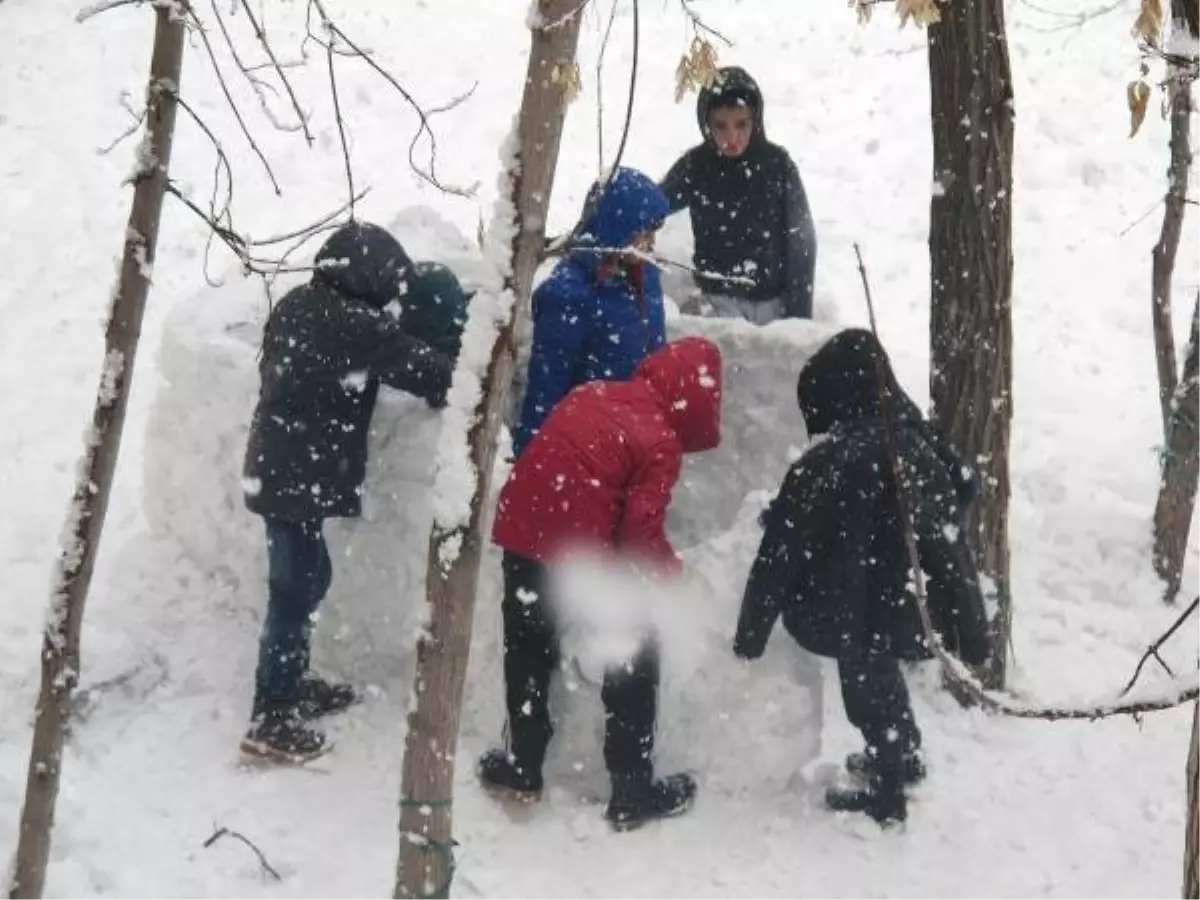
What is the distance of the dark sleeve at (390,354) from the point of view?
450 centimetres

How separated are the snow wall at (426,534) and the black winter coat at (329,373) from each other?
48 cm

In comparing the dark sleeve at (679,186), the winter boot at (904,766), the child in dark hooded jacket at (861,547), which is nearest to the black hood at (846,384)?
the child in dark hooded jacket at (861,547)

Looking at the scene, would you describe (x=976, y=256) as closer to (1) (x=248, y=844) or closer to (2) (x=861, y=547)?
(2) (x=861, y=547)

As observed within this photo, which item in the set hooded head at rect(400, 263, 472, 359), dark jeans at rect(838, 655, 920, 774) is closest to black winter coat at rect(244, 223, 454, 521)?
hooded head at rect(400, 263, 472, 359)

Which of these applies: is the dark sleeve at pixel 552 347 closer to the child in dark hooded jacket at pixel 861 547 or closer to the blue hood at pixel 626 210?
the blue hood at pixel 626 210

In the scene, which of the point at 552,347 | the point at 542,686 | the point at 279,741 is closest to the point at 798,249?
the point at 552,347

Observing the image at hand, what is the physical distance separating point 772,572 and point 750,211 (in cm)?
197

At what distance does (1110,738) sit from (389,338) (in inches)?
130

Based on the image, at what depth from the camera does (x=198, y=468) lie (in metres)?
5.85

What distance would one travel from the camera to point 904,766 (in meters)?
4.66

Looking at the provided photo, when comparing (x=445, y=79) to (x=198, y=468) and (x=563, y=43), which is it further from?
(x=563, y=43)

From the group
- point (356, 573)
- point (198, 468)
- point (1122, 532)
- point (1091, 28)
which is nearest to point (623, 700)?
point (356, 573)

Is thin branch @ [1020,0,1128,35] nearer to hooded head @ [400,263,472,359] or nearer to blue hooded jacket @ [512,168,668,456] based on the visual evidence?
blue hooded jacket @ [512,168,668,456]

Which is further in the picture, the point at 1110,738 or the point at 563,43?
the point at 1110,738
